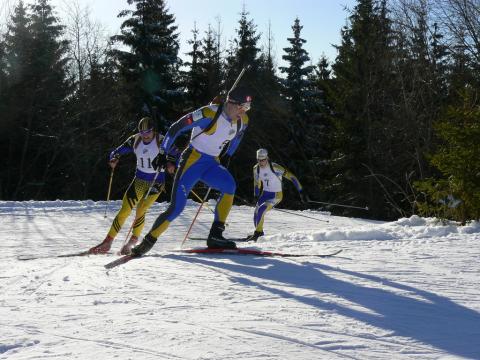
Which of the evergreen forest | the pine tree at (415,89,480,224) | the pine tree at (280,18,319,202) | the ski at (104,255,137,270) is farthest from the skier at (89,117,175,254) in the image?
the pine tree at (280,18,319,202)

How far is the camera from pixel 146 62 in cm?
2922

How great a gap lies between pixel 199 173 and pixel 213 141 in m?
0.42

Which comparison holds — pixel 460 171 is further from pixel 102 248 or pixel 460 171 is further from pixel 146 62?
pixel 146 62

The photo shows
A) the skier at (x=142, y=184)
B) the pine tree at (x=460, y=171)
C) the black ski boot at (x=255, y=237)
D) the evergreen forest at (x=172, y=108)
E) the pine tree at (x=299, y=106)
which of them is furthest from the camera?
the pine tree at (x=299, y=106)

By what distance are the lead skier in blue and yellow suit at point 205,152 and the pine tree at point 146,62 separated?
906 inches

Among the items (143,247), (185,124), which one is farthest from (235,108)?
(143,247)

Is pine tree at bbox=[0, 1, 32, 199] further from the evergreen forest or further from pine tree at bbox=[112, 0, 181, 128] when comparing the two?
pine tree at bbox=[112, 0, 181, 128]

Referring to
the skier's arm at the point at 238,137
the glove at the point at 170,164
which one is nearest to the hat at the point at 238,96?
the skier's arm at the point at 238,137

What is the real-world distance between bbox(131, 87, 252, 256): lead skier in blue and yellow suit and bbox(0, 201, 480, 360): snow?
0.48 m

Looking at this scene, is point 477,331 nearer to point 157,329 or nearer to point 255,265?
point 157,329

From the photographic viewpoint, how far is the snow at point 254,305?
304cm

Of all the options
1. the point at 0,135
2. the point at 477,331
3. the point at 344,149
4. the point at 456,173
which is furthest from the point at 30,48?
the point at 477,331

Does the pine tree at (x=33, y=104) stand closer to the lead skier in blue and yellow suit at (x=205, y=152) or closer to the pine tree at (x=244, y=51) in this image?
the pine tree at (x=244, y=51)

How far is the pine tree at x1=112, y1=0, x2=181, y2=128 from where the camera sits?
94.8 feet
